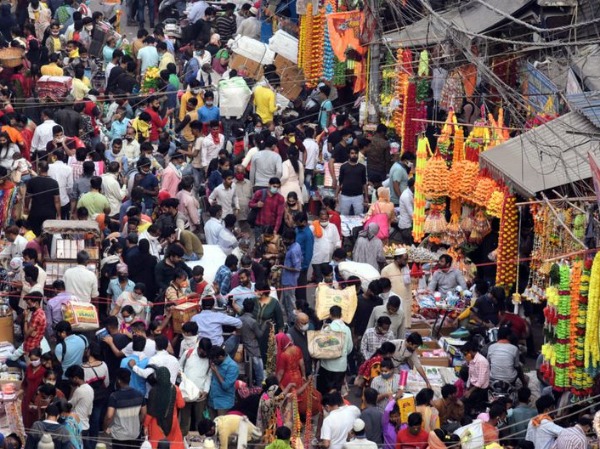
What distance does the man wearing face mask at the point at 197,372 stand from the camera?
20.6 meters

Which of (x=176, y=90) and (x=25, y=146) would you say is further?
(x=176, y=90)

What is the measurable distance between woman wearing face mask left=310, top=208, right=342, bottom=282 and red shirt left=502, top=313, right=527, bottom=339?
9.33 ft

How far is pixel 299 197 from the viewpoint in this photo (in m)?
26.2

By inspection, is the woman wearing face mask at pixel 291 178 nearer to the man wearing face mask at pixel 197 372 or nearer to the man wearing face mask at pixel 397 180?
the man wearing face mask at pixel 397 180

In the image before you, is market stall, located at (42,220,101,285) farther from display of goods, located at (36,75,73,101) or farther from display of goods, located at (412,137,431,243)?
display of goods, located at (36,75,73,101)

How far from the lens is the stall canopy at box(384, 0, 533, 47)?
1153 inches

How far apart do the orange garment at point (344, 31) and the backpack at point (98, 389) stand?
12517mm

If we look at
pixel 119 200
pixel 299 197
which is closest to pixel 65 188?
pixel 119 200

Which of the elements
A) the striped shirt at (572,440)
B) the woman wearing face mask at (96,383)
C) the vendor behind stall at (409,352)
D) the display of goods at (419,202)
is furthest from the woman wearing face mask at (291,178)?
the striped shirt at (572,440)

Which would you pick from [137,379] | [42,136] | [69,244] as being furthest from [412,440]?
[42,136]

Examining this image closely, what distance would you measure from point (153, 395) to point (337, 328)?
264 centimetres

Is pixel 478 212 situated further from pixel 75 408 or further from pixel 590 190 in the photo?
pixel 75 408

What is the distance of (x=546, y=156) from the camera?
23.6 meters

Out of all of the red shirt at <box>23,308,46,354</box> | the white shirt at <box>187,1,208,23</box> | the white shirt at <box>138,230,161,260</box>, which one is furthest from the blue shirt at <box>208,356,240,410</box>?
the white shirt at <box>187,1,208,23</box>
